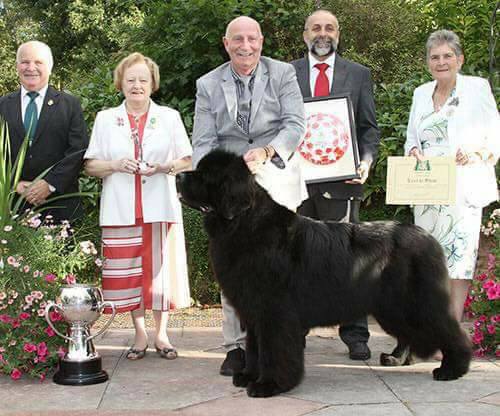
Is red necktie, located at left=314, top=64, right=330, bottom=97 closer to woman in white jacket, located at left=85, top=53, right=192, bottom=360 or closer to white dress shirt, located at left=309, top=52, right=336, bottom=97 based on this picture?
white dress shirt, located at left=309, top=52, right=336, bottom=97

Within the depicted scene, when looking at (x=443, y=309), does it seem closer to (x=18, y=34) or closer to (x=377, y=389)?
(x=377, y=389)

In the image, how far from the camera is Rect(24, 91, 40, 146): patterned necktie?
5.65m

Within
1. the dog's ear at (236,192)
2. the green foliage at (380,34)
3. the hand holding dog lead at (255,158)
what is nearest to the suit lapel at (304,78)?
the hand holding dog lead at (255,158)

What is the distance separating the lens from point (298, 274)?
4.49 m

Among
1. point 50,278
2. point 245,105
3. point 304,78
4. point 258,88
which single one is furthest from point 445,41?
point 50,278

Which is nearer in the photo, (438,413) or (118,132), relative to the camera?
(438,413)

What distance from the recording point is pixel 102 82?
8984mm

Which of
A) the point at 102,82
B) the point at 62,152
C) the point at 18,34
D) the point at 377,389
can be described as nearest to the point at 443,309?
the point at 377,389

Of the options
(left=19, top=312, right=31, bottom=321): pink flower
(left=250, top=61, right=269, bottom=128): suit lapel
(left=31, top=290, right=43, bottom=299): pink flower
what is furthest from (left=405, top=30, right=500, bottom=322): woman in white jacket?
(left=19, top=312, right=31, bottom=321): pink flower

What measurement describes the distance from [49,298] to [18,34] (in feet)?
A: 86.5

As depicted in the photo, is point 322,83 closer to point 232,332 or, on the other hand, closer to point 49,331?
point 232,332

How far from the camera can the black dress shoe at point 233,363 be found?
503 centimetres

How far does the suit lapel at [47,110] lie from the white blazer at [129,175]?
462 mm

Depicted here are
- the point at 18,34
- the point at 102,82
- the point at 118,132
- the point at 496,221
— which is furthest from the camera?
the point at 18,34
